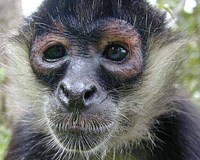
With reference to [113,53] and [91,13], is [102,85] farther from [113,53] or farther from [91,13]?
[91,13]

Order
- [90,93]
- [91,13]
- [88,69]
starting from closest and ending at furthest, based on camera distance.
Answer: [90,93] → [88,69] → [91,13]

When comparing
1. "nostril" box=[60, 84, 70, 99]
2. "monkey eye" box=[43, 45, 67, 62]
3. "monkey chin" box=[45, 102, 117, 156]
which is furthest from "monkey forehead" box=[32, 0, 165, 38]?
"monkey chin" box=[45, 102, 117, 156]

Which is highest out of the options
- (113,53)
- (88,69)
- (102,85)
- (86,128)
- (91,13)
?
(91,13)

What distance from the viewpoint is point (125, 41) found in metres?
4.88

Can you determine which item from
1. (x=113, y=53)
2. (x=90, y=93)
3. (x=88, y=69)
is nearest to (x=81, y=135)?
(x=90, y=93)

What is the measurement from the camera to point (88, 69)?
15.3 ft

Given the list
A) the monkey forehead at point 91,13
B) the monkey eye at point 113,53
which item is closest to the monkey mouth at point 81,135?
the monkey eye at point 113,53

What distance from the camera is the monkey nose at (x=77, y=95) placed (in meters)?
4.38

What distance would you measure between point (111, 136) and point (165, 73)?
2.98ft

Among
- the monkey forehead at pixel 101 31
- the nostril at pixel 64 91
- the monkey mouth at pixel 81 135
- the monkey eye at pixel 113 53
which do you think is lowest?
the monkey mouth at pixel 81 135

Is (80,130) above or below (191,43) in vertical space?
below

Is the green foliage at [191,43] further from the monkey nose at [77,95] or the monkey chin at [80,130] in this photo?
the monkey nose at [77,95]

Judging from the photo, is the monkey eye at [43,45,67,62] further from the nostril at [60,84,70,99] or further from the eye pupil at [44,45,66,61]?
the nostril at [60,84,70,99]

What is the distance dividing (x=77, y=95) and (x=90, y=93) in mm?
164
